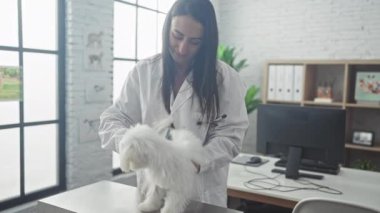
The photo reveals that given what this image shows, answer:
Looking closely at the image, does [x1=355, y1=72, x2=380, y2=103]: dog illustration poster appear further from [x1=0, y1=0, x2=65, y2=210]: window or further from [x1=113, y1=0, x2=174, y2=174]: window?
[x1=0, y1=0, x2=65, y2=210]: window

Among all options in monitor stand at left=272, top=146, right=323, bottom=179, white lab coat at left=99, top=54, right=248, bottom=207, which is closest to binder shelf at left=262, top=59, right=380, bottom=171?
monitor stand at left=272, top=146, right=323, bottom=179

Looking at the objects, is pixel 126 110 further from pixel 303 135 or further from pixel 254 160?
pixel 254 160

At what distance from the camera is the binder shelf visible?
390 cm

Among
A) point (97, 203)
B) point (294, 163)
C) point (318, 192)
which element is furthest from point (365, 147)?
point (97, 203)

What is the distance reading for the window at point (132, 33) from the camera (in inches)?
140

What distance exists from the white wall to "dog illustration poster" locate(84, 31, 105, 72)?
2.35m

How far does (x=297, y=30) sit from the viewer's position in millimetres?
4469

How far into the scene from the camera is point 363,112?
4.09 m

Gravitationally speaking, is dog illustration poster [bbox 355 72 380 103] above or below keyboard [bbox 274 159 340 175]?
above

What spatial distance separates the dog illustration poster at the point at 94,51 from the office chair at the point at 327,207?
220 cm

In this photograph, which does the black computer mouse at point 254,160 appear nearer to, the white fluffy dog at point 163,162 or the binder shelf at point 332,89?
the binder shelf at point 332,89

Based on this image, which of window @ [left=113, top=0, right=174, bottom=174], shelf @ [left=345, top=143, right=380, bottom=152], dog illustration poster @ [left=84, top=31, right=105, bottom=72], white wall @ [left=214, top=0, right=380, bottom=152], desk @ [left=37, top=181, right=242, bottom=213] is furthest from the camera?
white wall @ [left=214, top=0, right=380, bottom=152]

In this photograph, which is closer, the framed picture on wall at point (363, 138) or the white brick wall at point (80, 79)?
the white brick wall at point (80, 79)

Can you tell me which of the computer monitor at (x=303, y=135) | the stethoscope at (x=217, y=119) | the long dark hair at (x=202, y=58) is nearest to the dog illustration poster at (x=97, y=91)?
the computer monitor at (x=303, y=135)
